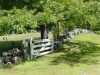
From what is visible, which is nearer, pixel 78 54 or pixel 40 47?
pixel 40 47

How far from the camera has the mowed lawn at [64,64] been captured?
50.7ft

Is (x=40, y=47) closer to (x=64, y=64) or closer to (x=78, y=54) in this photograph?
(x=78, y=54)

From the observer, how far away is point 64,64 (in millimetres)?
17438

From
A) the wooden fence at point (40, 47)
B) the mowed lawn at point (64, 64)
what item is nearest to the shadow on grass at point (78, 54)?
the mowed lawn at point (64, 64)

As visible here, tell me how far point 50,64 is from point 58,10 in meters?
4.30

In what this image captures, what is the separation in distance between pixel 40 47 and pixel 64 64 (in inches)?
145

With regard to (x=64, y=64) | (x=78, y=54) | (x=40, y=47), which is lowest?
(x=64, y=64)

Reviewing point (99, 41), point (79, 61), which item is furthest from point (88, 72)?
point (99, 41)

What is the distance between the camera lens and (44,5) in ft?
63.0

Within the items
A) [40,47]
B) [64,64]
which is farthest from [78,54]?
[64,64]

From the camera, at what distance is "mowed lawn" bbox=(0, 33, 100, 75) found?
50.7 feet

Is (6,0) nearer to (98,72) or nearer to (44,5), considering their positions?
(44,5)

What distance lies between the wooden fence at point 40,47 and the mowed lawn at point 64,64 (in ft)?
1.53

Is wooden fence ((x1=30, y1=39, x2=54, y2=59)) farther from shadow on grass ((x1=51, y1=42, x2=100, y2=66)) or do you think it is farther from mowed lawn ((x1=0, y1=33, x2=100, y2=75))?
shadow on grass ((x1=51, y1=42, x2=100, y2=66))
